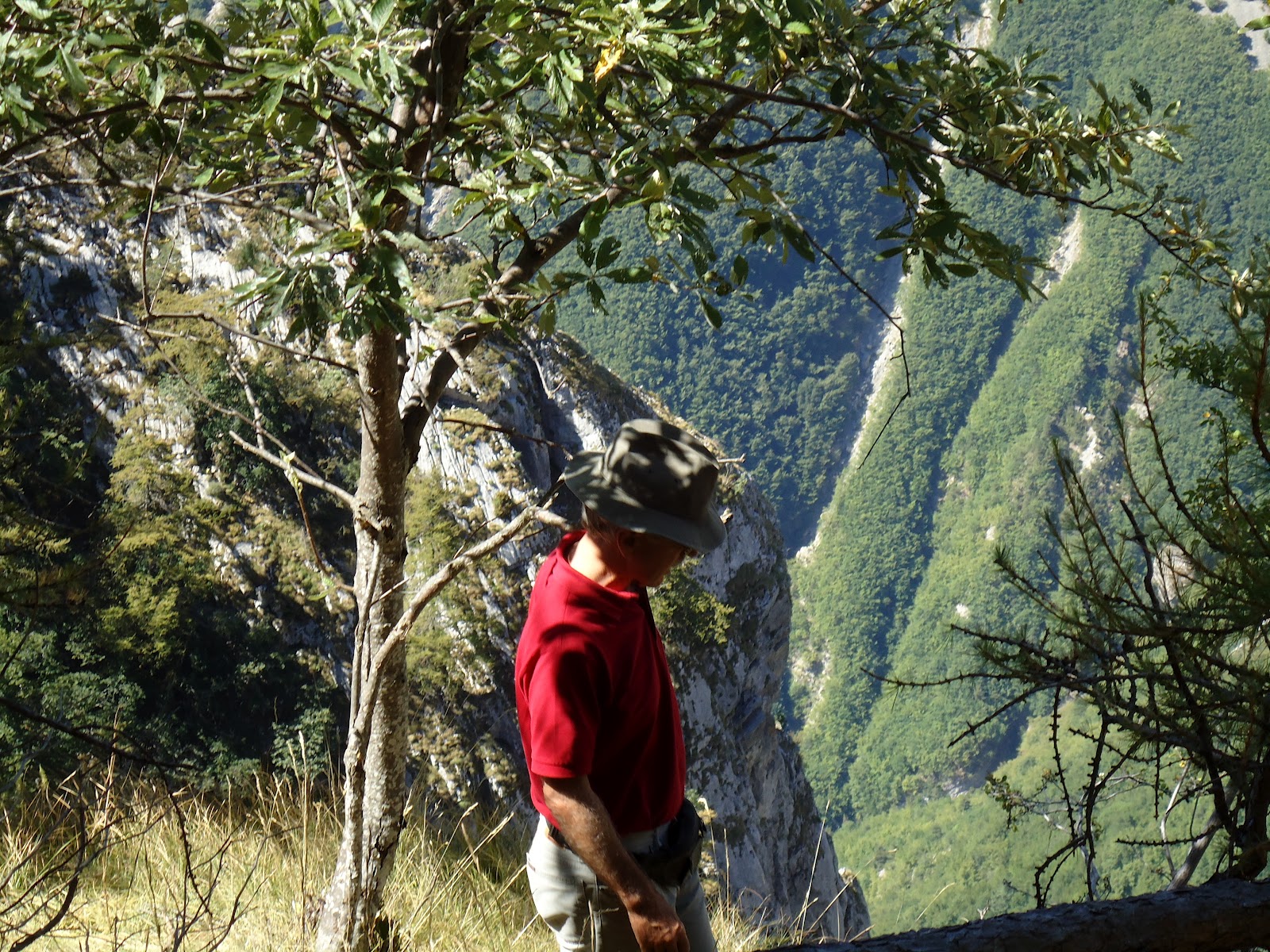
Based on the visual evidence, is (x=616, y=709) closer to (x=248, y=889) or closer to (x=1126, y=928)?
(x=1126, y=928)

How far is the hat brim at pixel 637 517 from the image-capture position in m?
1.79

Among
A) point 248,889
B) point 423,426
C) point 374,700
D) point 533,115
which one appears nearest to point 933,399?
point 248,889

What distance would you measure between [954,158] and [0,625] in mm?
7265

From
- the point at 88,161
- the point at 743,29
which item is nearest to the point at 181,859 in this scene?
the point at 743,29

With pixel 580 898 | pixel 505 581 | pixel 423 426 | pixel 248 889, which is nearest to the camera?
pixel 580 898

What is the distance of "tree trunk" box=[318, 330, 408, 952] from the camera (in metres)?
2.46

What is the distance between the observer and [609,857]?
1.72 meters

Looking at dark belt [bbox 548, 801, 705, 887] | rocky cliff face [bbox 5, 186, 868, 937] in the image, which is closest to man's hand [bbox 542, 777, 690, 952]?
dark belt [bbox 548, 801, 705, 887]

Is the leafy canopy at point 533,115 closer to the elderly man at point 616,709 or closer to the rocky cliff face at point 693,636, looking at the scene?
the elderly man at point 616,709

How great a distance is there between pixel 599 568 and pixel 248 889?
222 centimetres

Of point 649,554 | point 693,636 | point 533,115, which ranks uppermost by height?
point 693,636

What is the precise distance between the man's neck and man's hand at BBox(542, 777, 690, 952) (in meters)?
0.34

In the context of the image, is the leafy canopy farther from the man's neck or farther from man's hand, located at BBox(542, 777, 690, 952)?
man's hand, located at BBox(542, 777, 690, 952)

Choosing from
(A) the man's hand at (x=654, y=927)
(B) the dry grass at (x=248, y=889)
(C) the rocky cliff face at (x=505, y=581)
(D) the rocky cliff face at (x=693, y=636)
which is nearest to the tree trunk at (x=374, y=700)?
(B) the dry grass at (x=248, y=889)
